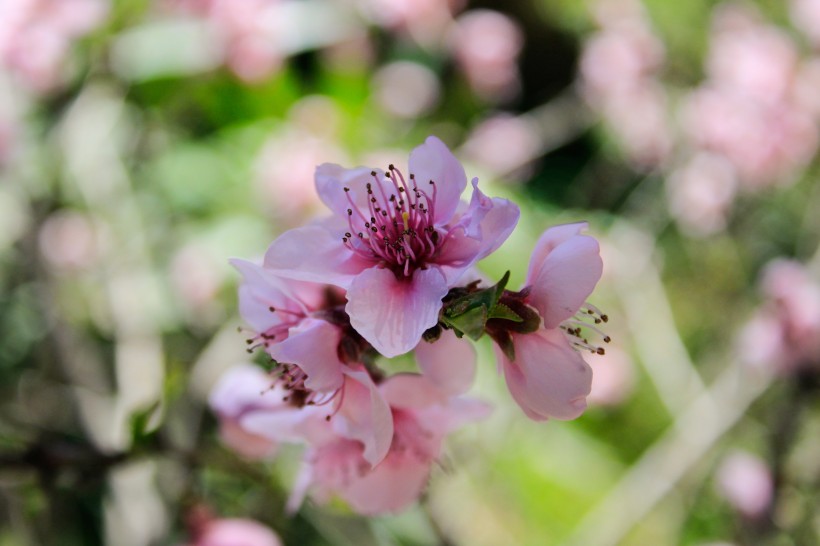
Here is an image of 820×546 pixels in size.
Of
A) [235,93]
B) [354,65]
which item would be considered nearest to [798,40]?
[354,65]

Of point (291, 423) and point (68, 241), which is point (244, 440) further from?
point (68, 241)

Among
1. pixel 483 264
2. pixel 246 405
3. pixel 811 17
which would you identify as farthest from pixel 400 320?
pixel 811 17

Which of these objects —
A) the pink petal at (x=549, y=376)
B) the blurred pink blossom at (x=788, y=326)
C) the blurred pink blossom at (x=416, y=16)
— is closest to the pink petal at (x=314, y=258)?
the pink petal at (x=549, y=376)

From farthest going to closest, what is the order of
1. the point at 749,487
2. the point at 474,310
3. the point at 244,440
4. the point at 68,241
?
the point at 68,241 → the point at 749,487 → the point at 244,440 → the point at 474,310

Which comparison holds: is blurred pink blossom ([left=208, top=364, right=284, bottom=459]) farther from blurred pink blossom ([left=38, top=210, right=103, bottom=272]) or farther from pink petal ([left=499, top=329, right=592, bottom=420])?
blurred pink blossom ([left=38, top=210, right=103, bottom=272])

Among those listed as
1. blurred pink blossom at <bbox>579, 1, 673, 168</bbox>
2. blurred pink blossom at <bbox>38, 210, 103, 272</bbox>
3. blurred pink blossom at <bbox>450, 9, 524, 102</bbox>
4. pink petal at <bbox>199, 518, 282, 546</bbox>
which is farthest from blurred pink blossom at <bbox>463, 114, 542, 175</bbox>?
pink petal at <bbox>199, 518, 282, 546</bbox>

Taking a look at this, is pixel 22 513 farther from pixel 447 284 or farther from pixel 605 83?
pixel 605 83

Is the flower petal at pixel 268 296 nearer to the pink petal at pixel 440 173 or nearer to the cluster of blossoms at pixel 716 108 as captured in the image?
the pink petal at pixel 440 173
